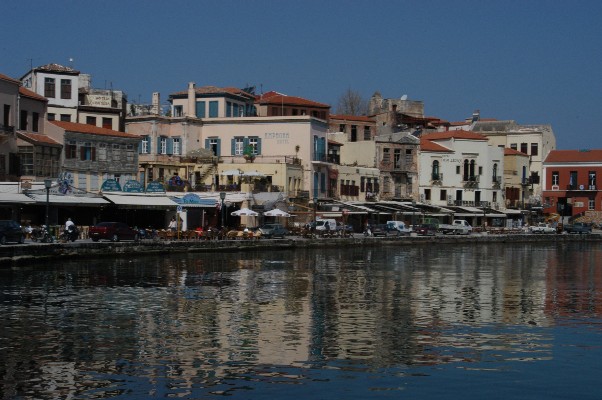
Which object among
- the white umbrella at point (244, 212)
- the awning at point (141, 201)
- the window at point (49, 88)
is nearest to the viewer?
the awning at point (141, 201)

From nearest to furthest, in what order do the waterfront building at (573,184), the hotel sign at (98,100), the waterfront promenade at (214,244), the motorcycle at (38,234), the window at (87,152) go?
the waterfront promenade at (214,244), the motorcycle at (38,234), the window at (87,152), the hotel sign at (98,100), the waterfront building at (573,184)

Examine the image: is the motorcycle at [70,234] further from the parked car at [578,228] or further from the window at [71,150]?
the parked car at [578,228]

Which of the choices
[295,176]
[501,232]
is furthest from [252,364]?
[501,232]

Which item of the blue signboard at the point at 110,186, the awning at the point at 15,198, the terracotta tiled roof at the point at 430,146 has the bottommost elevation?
the awning at the point at 15,198

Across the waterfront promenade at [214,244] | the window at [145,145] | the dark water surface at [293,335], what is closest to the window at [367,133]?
the waterfront promenade at [214,244]

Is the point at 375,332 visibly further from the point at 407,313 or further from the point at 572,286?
the point at 572,286

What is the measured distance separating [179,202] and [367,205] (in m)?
23.7

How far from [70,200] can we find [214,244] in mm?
9066

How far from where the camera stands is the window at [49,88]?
70.6m

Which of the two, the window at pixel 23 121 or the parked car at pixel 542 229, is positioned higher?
the window at pixel 23 121

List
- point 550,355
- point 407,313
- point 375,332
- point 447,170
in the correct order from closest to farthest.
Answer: point 550,355
point 375,332
point 407,313
point 447,170

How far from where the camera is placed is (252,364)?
1831cm

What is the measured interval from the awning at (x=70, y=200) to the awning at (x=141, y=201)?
1.19 m

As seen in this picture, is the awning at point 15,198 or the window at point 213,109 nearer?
the awning at point 15,198
